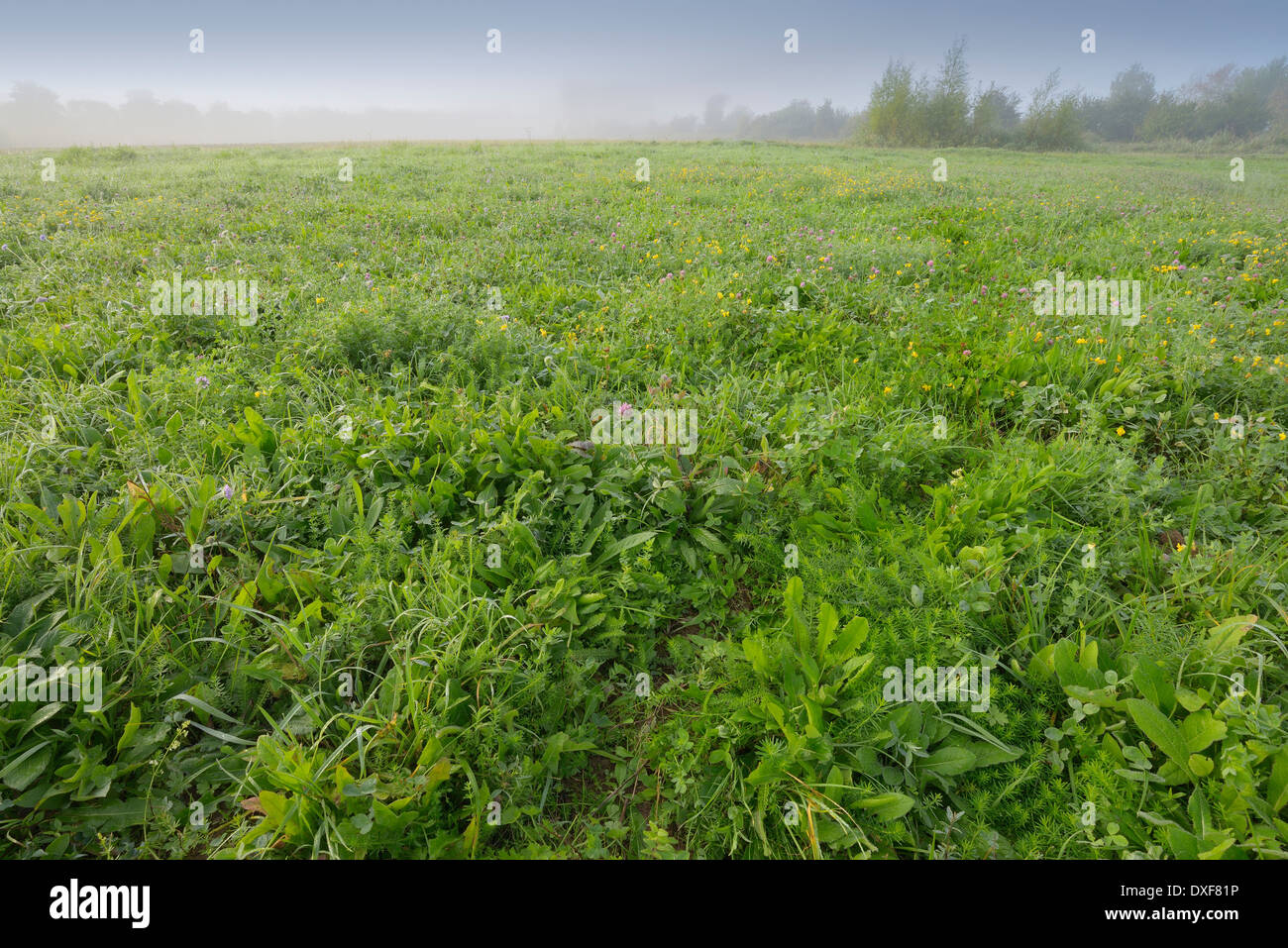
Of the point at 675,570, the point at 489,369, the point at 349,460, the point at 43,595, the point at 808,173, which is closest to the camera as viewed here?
the point at 43,595

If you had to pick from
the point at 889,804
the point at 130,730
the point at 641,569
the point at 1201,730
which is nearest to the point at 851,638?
the point at 889,804

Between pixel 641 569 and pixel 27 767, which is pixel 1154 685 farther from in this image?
pixel 27 767

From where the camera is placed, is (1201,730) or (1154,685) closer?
(1201,730)

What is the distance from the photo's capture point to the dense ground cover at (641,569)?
2.29 m

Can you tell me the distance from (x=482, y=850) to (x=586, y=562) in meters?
1.41

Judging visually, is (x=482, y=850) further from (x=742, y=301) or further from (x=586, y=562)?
(x=742, y=301)

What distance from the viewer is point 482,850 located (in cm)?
224

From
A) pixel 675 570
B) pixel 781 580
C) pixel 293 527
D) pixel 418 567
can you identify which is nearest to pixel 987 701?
pixel 781 580

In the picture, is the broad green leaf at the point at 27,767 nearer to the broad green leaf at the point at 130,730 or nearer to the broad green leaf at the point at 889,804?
the broad green leaf at the point at 130,730

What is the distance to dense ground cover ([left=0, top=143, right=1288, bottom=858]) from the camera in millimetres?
2293

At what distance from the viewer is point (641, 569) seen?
3275 mm

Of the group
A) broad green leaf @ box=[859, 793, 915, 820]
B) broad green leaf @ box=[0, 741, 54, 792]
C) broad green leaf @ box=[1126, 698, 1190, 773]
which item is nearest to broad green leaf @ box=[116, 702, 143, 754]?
broad green leaf @ box=[0, 741, 54, 792]

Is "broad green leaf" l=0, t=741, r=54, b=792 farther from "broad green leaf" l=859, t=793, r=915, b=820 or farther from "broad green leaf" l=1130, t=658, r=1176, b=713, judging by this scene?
"broad green leaf" l=1130, t=658, r=1176, b=713

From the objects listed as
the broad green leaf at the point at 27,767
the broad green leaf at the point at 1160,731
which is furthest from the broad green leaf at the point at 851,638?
the broad green leaf at the point at 27,767
